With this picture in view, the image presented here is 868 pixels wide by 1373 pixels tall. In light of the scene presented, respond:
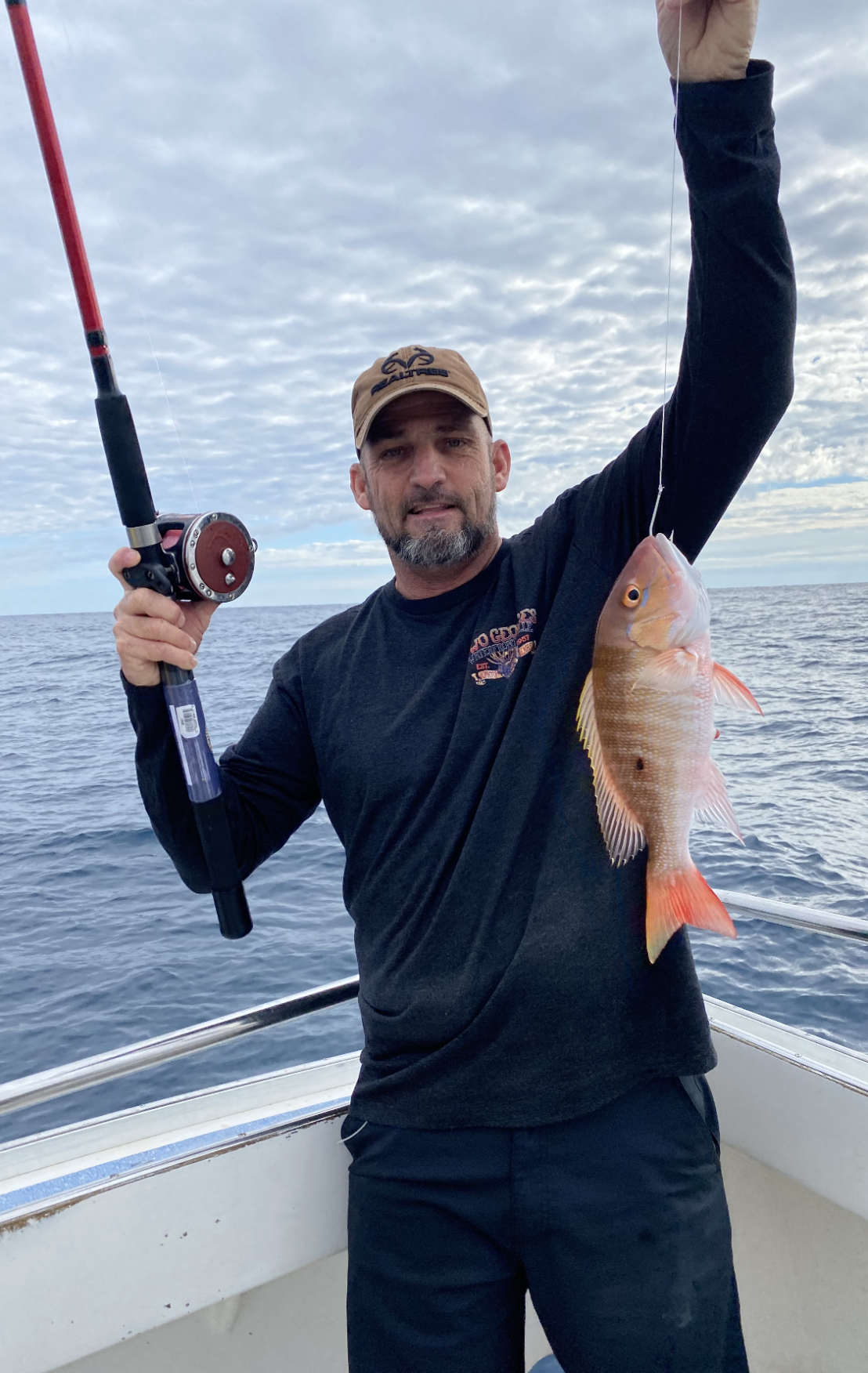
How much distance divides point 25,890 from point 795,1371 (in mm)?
6836

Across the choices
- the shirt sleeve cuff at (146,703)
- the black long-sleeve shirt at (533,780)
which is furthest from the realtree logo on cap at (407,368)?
the shirt sleeve cuff at (146,703)

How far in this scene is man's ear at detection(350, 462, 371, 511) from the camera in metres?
2.36

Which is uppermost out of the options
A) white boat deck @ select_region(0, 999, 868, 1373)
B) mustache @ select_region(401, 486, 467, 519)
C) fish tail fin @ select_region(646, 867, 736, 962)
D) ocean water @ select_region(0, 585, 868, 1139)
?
mustache @ select_region(401, 486, 467, 519)

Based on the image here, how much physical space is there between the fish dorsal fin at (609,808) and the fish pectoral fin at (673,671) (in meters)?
0.13

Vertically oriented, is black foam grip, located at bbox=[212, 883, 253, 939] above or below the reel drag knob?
below

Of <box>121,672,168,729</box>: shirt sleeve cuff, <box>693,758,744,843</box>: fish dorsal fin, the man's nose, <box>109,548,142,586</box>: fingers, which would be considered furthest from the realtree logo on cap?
<box>693,758,744,843</box>: fish dorsal fin

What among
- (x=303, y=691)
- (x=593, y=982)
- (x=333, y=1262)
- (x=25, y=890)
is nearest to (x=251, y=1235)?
(x=333, y=1262)

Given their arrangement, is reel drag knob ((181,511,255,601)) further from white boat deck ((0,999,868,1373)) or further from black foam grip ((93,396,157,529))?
white boat deck ((0,999,868,1373))

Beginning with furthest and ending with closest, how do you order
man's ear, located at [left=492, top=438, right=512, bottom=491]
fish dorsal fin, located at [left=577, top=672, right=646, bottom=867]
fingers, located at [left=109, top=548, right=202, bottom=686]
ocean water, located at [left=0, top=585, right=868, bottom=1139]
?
ocean water, located at [left=0, top=585, right=868, bottom=1139]
man's ear, located at [left=492, top=438, right=512, bottom=491]
fingers, located at [left=109, top=548, right=202, bottom=686]
fish dorsal fin, located at [left=577, top=672, right=646, bottom=867]

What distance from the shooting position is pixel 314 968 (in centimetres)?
591

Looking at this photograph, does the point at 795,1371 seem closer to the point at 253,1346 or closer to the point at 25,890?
the point at 253,1346

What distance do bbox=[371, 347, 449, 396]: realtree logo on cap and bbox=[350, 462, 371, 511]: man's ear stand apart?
0.88ft

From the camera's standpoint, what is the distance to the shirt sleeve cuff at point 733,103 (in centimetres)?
147

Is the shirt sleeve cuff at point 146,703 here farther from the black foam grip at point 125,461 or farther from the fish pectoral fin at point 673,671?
the fish pectoral fin at point 673,671
